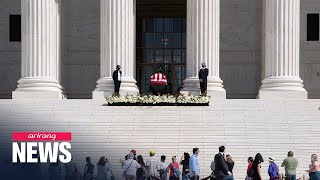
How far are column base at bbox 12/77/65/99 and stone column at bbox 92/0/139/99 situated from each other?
8.72 ft

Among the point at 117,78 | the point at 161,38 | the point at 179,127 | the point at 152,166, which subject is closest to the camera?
the point at 152,166

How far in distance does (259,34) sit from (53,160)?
107 feet

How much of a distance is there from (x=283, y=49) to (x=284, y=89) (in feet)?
8.07

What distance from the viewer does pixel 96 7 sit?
2820 inches

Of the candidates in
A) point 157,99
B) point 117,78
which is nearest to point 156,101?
point 157,99

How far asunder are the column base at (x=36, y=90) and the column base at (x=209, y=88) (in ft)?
26.2

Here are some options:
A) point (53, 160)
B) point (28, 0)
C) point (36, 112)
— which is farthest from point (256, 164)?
point (28, 0)

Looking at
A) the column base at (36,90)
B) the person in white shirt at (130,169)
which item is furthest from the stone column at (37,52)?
the person in white shirt at (130,169)

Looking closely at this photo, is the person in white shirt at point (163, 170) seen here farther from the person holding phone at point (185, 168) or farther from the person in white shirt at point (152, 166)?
the person holding phone at point (185, 168)

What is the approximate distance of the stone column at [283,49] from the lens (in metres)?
60.3

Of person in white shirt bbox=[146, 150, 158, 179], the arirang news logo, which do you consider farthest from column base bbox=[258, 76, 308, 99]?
person in white shirt bbox=[146, 150, 158, 179]

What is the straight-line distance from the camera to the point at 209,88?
199ft

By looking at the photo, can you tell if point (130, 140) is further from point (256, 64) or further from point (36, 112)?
point (256, 64)

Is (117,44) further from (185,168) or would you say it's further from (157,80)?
(185,168)
